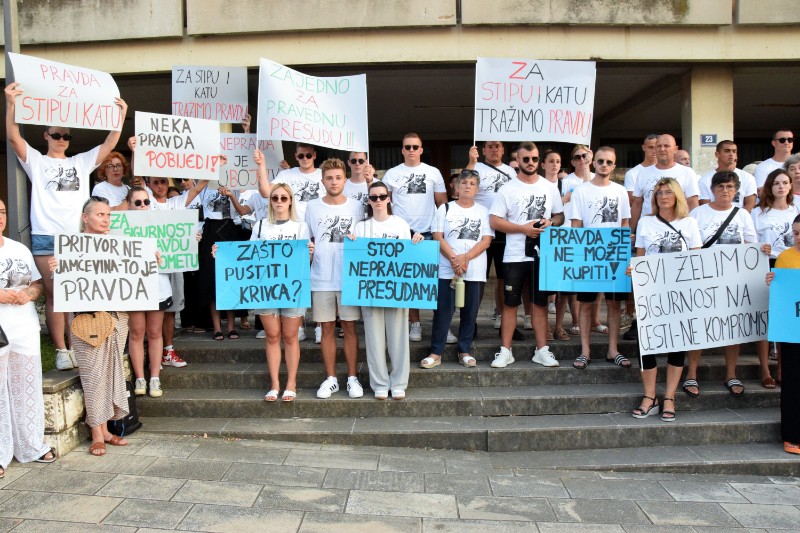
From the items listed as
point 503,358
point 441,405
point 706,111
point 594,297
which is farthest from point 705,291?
point 706,111

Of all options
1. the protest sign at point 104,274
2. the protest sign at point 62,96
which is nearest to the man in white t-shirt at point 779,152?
the protest sign at point 104,274

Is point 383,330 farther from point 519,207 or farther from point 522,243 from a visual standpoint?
point 519,207

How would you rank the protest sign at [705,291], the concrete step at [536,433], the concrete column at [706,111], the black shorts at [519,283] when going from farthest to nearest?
1. the concrete column at [706,111]
2. the black shorts at [519,283]
3. the protest sign at [705,291]
4. the concrete step at [536,433]

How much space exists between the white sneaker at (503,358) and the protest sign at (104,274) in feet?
10.2

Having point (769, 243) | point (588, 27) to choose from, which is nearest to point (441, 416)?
point (769, 243)

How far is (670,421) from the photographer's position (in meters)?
5.53

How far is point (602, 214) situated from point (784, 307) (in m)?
1.77

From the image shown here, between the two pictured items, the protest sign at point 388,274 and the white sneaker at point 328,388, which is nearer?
the protest sign at point 388,274

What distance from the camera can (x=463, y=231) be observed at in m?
6.14

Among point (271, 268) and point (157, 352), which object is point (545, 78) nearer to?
point (271, 268)

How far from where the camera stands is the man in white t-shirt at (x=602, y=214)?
625 cm

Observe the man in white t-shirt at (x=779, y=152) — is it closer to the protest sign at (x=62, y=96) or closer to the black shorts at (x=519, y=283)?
the black shorts at (x=519, y=283)

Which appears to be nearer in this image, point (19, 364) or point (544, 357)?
point (19, 364)

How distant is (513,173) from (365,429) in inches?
123
